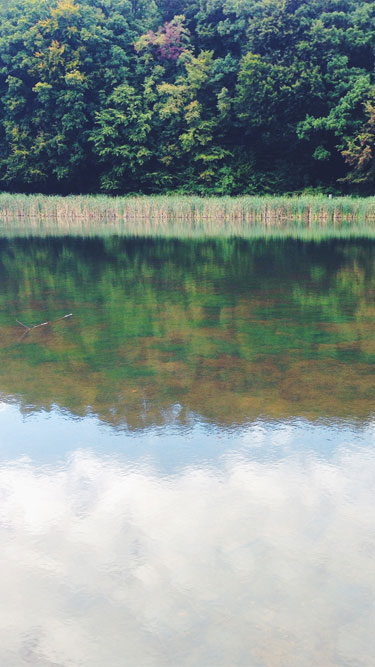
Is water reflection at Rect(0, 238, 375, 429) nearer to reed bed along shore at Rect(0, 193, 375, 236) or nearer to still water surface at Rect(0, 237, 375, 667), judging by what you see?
still water surface at Rect(0, 237, 375, 667)

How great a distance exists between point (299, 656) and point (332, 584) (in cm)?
40

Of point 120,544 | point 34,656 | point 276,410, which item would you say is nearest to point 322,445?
point 276,410

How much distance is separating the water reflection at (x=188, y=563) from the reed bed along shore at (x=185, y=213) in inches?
718

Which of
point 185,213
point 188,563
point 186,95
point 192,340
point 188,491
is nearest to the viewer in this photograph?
point 188,563

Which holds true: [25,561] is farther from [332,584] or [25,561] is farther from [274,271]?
[274,271]

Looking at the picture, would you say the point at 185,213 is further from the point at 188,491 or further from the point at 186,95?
the point at 188,491

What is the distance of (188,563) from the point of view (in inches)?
101

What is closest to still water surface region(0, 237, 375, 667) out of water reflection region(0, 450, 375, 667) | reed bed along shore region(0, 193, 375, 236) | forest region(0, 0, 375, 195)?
water reflection region(0, 450, 375, 667)

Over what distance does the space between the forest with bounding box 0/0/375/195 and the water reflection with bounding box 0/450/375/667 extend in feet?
96.9

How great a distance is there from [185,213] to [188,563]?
25362 mm

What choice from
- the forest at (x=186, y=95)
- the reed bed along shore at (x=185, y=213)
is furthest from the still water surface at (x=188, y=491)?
the forest at (x=186, y=95)

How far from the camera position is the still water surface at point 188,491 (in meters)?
2.19

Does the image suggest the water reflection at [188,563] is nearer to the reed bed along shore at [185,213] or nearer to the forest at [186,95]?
the reed bed along shore at [185,213]

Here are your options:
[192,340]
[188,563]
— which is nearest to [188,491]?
[188,563]
